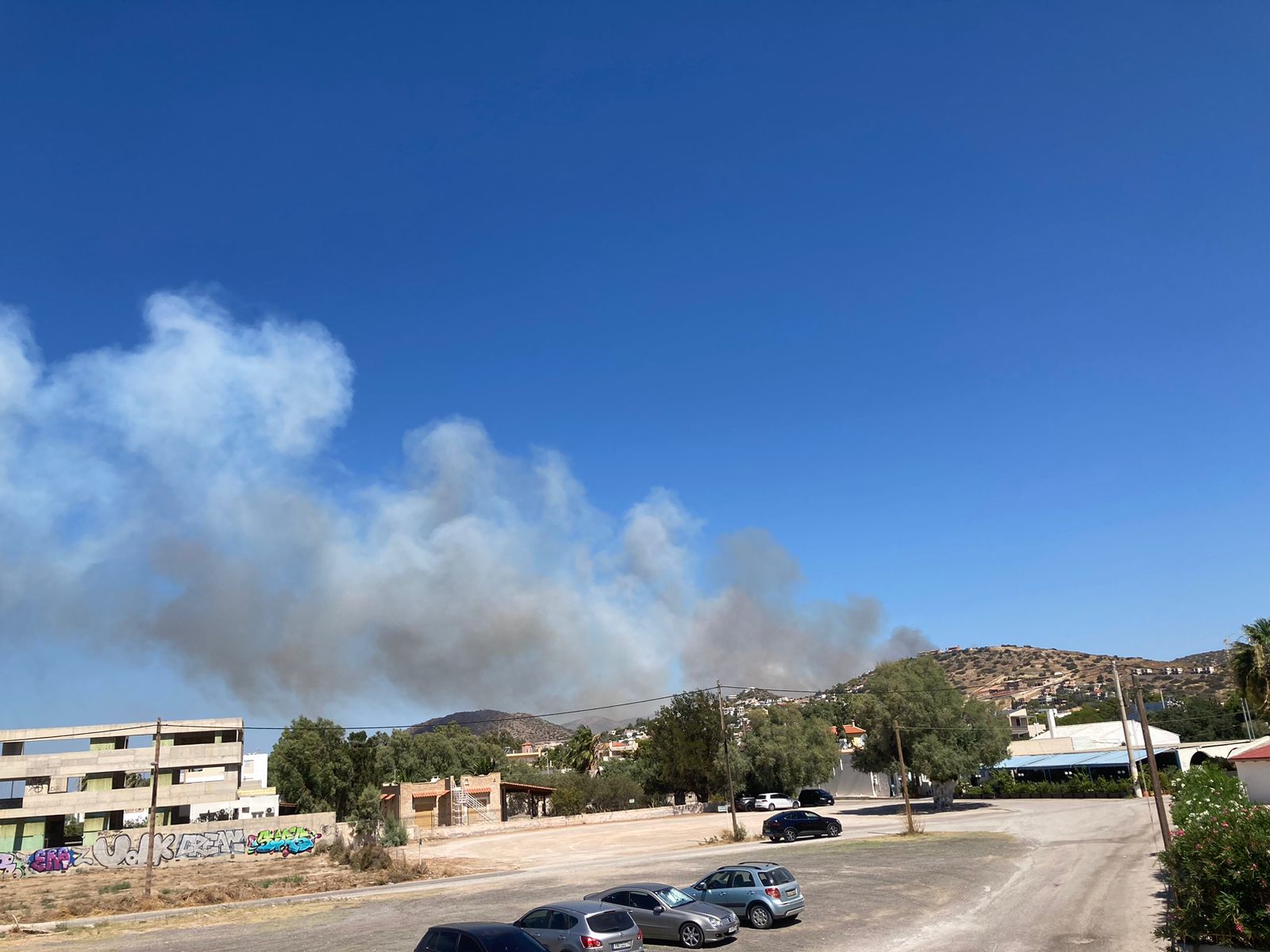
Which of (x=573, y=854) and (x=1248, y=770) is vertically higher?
(x=1248, y=770)

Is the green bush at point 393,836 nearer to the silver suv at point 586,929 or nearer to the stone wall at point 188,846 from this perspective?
the stone wall at point 188,846

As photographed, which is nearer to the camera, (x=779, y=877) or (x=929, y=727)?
(x=779, y=877)

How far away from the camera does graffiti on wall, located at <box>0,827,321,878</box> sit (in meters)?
60.3

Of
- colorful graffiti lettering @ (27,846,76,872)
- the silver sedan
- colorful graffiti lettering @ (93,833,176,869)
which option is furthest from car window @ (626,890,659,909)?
colorful graffiti lettering @ (27,846,76,872)

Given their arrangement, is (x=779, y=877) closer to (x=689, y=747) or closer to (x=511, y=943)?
→ (x=511, y=943)

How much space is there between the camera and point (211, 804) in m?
74.2

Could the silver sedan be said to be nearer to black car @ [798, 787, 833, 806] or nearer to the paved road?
the paved road

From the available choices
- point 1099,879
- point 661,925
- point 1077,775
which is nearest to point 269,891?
point 661,925

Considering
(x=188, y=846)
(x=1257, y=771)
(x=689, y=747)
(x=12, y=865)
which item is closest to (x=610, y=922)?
(x=1257, y=771)

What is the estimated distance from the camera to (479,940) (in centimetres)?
1587

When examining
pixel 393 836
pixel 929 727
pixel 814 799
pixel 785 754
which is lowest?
Answer: pixel 814 799

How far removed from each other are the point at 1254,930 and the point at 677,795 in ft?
260

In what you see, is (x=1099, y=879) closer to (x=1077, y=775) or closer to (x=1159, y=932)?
(x=1159, y=932)

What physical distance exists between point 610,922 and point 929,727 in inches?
2027
